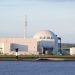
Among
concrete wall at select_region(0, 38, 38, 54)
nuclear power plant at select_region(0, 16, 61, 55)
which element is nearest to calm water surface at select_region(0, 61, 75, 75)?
nuclear power plant at select_region(0, 16, 61, 55)

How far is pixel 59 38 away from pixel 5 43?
26.4 m

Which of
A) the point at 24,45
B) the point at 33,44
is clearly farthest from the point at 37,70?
the point at 33,44

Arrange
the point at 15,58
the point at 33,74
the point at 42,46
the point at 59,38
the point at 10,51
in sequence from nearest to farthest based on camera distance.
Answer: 1. the point at 33,74
2. the point at 15,58
3. the point at 10,51
4. the point at 42,46
5. the point at 59,38

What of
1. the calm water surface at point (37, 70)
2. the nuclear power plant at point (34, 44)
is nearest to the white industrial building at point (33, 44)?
the nuclear power plant at point (34, 44)

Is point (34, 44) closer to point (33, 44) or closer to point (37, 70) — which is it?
point (33, 44)

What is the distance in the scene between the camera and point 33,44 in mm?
145625

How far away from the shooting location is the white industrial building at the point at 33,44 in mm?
142750

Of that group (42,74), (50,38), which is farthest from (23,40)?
(42,74)

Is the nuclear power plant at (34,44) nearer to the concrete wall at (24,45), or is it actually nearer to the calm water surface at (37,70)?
the concrete wall at (24,45)

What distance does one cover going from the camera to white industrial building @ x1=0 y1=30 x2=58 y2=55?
143 meters

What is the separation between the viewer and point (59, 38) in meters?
165

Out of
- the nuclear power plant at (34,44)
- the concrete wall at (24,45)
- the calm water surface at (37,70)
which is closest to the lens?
the calm water surface at (37,70)

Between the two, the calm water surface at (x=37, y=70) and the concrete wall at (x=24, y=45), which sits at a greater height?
the concrete wall at (x=24, y=45)

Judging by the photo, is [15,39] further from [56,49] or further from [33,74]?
[33,74]
